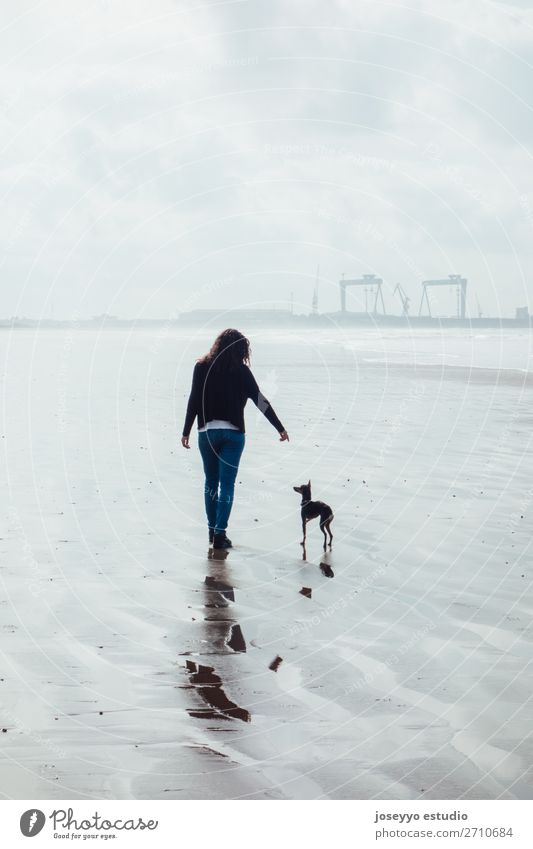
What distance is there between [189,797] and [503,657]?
287 centimetres

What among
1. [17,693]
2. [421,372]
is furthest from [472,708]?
[421,372]

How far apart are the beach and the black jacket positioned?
1321mm

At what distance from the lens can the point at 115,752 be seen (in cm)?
591

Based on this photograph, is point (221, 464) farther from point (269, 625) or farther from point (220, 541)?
point (269, 625)

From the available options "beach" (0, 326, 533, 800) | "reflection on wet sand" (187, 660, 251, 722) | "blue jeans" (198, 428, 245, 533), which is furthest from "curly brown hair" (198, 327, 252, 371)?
"reflection on wet sand" (187, 660, 251, 722)

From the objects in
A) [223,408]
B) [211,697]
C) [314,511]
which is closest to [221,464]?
[223,408]

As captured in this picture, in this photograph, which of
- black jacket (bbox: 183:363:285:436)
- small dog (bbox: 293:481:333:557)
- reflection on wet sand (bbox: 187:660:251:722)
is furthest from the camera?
black jacket (bbox: 183:363:285:436)

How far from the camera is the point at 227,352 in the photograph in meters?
11.3

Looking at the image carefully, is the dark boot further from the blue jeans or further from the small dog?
the small dog

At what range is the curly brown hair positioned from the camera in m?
11.2

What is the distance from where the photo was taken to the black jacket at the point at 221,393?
37.1 feet

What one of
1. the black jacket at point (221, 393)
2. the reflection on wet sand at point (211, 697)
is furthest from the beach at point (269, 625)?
the black jacket at point (221, 393)

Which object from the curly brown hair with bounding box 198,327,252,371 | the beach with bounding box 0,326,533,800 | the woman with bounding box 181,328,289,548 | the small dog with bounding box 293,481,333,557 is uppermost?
the curly brown hair with bounding box 198,327,252,371
